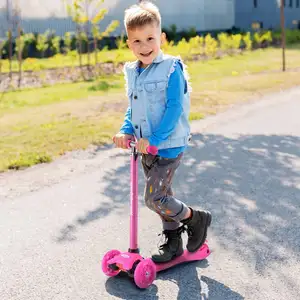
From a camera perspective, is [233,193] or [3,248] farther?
[233,193]

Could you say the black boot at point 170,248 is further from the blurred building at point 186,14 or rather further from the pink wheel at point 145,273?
the blurred building at point 186,14

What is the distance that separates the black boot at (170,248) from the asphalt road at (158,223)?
0.31ft

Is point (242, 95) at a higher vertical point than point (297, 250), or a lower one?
higher

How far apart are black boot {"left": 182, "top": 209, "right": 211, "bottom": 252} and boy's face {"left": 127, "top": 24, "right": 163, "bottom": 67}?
108 centimetres

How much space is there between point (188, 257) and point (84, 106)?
6984mm

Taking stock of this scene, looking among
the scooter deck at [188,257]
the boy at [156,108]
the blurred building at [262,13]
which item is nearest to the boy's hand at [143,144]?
the boy at [156,108]

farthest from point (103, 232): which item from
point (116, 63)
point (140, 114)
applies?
point (116, 63)

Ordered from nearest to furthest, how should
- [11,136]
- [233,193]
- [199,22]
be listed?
[233,193], [11,136], [199,22]

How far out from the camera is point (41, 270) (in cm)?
369

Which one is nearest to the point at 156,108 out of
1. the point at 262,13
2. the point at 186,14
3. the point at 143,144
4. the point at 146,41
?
the point at 143,144

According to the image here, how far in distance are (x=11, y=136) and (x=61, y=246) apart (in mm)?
4122

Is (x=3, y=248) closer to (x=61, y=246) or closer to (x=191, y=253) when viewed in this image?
(x=61, y=246)

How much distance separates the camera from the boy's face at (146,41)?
10.5 feet

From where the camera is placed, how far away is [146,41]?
325 centimetres
